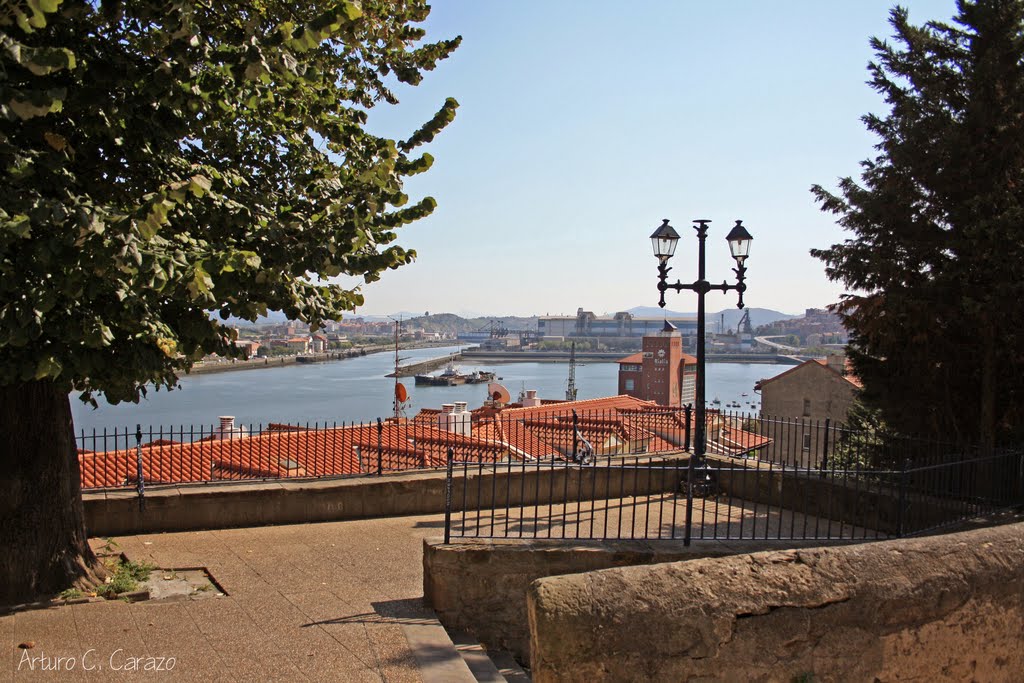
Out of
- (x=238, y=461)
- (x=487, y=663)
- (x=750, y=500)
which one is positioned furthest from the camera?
(x=238, y=461)

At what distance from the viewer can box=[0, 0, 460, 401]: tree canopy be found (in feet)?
15.1

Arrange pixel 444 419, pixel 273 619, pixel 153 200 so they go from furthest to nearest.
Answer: pixel 444 419
pixel 273 619
pixel 153 200

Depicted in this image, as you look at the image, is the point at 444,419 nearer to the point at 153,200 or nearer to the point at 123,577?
the point at 123,577

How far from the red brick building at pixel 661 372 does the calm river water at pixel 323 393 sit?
553 inches

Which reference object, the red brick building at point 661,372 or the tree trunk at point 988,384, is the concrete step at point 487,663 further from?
the red brick building at point 661,372

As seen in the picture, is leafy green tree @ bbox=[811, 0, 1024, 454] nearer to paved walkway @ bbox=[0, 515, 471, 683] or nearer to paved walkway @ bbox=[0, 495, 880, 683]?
paved walkway @ bbox=[0, 495, 880, 683]

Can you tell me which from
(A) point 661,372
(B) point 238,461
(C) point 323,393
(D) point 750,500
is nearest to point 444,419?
(B) point 238,461

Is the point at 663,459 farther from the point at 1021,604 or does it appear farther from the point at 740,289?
the point at 1021,604

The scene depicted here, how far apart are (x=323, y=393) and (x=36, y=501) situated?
81.6 meters

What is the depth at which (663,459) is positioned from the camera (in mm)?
10117

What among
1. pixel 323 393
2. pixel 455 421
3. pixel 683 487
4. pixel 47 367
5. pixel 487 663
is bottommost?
pixel 323 393

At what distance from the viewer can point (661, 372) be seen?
245 feet

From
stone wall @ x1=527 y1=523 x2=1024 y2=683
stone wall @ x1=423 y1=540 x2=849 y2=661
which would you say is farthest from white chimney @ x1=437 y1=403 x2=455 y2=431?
stone wall @ x1=527 y1=523 x2=1024 y2=683

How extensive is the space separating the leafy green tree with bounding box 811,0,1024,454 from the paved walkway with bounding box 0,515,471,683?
22.4 ft
